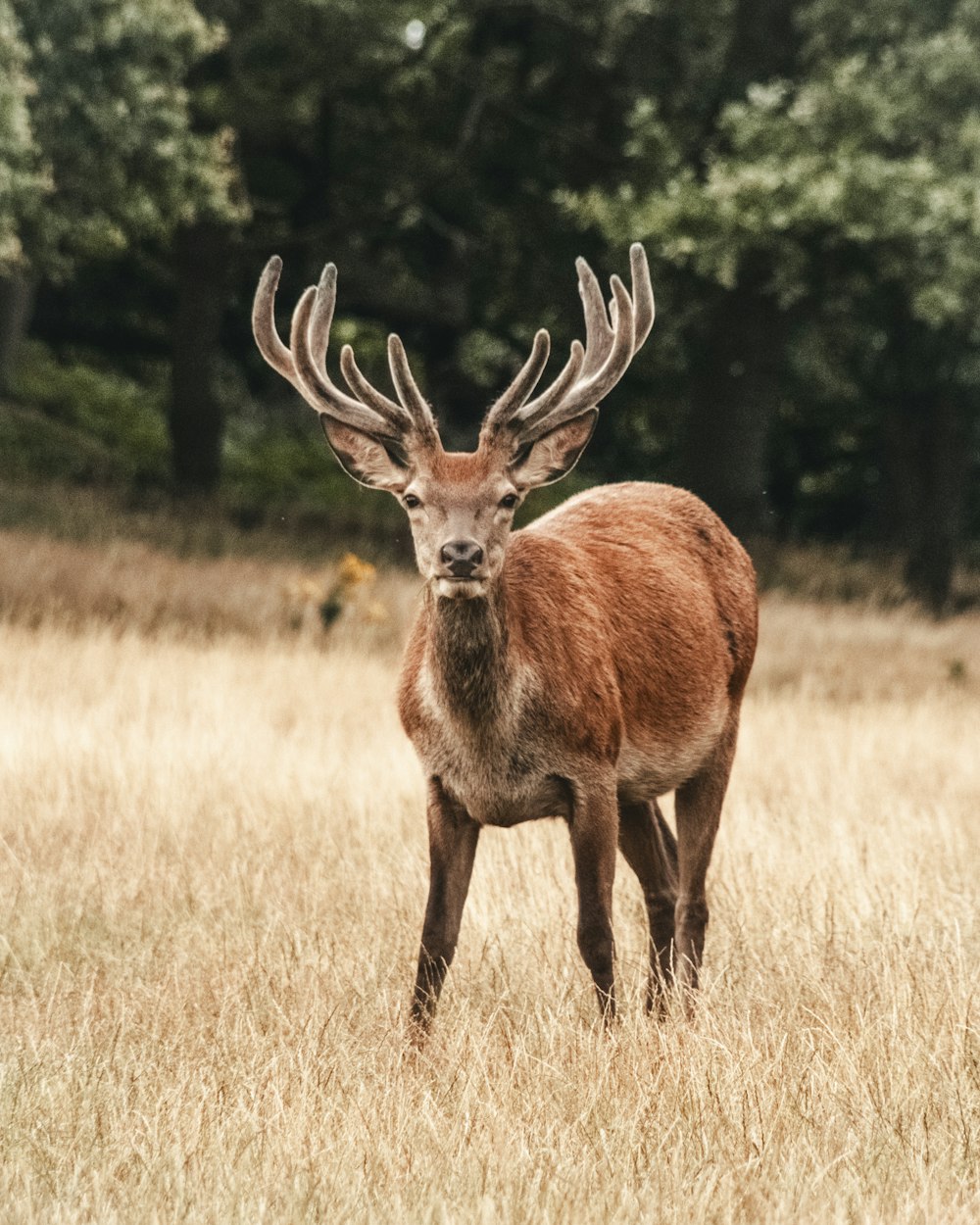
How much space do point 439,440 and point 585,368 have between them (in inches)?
23.5

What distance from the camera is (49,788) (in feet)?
25.3

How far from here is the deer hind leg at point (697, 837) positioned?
5.77 metres

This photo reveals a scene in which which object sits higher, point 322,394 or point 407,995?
point 322,394

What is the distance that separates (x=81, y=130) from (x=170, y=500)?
546 centimetres

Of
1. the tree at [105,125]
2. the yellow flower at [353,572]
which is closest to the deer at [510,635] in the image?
the yellow flower at [353,572]

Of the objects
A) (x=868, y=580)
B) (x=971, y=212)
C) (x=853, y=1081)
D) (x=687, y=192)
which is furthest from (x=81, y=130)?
(x=853, y=1081)

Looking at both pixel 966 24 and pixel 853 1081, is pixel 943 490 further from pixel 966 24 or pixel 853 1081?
pixel 853 1081

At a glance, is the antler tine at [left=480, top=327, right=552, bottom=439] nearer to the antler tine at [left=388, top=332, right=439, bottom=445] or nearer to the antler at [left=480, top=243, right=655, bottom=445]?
the antler at [left=480, top=243, right=655, bottom=445]

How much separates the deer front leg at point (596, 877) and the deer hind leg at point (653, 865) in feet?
2.43

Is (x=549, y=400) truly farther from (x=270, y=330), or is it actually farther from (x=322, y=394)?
(x=270, y=330)

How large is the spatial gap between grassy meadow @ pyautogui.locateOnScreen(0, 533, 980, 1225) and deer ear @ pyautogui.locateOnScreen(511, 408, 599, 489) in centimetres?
142

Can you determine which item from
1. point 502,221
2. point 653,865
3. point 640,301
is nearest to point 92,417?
point 502,221

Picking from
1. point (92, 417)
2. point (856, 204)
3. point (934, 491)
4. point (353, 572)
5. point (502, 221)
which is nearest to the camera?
point (353, 572)

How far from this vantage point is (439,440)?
16.3 feet
